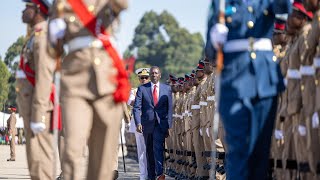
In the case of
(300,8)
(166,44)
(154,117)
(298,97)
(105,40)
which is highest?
(166,44)

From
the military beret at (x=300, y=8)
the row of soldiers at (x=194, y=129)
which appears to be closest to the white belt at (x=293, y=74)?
the military beret at (x=300, y=8)

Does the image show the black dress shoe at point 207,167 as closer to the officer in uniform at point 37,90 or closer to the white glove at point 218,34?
the officer in uniform at point 37,90

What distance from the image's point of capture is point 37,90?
964 centimetres

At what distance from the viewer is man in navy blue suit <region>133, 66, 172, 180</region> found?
17.5 m

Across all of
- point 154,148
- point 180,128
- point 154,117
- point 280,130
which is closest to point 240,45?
point 280,130

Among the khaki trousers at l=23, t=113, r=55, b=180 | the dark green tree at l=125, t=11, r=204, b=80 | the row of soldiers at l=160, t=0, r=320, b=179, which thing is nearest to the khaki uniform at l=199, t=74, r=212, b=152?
the row of soldiers at l=160, t=0, r=320, b=179

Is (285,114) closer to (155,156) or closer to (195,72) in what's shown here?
(155,156)

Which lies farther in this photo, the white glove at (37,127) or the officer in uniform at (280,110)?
the officer in uniform at (280,110)

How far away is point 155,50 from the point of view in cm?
13825

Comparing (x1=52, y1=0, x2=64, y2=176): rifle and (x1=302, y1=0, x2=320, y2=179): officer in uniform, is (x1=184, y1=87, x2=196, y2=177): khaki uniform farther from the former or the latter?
(x1=302, y1=0, x2=320, y2=179): officer in uniform

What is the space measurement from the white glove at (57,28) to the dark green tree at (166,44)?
408 feet

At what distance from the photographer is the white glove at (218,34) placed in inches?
328

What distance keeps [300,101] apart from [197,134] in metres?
7.77

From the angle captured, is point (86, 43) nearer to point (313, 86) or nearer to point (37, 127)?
point (37, 127)
